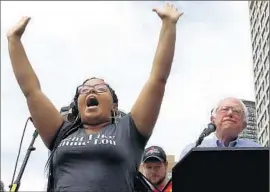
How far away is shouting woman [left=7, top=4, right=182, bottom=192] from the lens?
10.2ft

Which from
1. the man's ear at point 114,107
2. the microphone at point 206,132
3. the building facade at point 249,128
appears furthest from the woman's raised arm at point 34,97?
the building facade at point 249,128

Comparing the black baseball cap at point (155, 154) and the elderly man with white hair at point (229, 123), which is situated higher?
the elderly man with white hair at point (229, 123)

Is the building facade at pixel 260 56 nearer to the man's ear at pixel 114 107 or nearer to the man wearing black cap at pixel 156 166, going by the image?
the man wearing black cap at pixel 156 166

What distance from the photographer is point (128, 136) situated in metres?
3.26

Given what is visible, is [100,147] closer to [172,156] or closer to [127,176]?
[127,176]

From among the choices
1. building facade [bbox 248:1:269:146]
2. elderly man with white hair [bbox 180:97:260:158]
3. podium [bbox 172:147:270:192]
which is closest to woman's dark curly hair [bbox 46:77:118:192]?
podium [bbox 172:147:270:192]

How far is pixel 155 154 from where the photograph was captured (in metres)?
4.91

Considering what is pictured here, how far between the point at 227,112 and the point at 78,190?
201cm

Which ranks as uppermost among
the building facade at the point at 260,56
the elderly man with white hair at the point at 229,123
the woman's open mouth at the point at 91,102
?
the building facade at the point at 260,56

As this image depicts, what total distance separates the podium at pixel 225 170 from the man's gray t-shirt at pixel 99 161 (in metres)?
0.37

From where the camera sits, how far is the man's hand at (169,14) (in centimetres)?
338

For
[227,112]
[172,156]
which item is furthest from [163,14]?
[172,156]

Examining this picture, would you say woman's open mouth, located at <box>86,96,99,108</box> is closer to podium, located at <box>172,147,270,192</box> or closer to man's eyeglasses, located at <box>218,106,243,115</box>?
podium, located at <box>172,147,270,192</box>

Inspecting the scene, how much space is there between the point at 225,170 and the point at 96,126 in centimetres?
83
